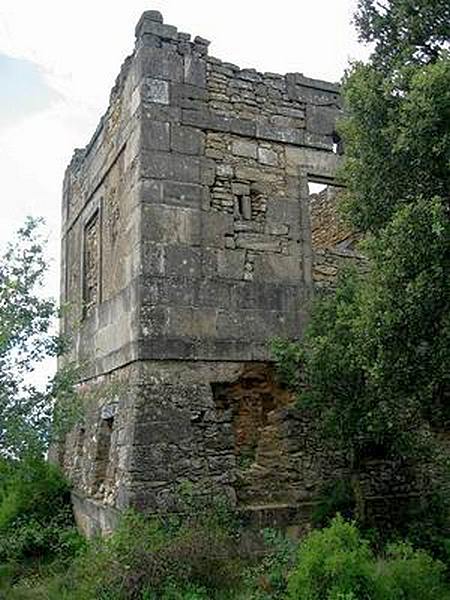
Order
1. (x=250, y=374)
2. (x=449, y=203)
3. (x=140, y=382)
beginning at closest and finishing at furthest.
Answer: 1. (x=449, y=203)
2. (x=140, y=382)
3. (x=250, y=374)

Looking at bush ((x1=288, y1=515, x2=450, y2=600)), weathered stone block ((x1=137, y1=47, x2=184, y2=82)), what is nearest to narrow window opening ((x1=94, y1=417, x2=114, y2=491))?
bush ((x1=288, y1=515, x2=450, y2=600))

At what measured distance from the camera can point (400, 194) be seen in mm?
6227

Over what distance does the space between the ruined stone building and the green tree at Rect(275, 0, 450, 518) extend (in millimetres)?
1639

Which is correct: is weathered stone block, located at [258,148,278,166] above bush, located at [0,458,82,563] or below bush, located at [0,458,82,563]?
above

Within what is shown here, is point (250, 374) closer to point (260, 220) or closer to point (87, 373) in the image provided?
point (260, 220)

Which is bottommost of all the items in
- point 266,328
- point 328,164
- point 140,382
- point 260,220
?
point 140,382

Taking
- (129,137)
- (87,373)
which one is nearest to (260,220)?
(129,137)

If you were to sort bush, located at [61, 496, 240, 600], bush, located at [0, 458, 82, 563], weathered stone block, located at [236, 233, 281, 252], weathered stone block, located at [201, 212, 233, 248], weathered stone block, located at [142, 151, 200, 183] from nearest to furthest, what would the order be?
1. bush, located at [61, 496, 240, 600]
2. weathered stone block, located at [142, 151, 200, 183]
3. weathered stone block, located at [201, 212, 233, 248]
4. weathered stone block, located at [236, 233, 281, 252]
5. bush, located at [0, 458, 82, 563]

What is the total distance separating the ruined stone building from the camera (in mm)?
8242

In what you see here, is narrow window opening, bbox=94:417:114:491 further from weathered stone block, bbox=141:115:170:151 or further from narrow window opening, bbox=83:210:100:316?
weathered stone block, bbox=141:115:170:151

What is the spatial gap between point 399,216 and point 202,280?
3.50m

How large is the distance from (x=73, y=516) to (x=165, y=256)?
4433 millimetres

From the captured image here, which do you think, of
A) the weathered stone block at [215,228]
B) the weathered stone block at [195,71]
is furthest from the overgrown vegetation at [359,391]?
the weathered stone block at [195,71]

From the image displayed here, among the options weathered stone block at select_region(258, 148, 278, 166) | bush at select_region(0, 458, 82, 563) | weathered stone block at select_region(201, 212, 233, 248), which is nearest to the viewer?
weathered stone block at select_region(201, 212, 233, 248)
